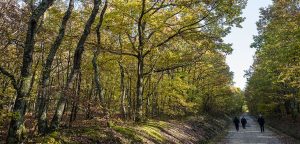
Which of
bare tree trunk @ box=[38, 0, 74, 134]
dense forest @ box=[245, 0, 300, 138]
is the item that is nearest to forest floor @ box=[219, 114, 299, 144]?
dense forest @ box=[245, 0, 300, 138]

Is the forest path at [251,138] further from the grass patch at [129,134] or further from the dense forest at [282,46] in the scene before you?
the grass patch at [129,134]

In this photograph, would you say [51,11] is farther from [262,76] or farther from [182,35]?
[262,76]

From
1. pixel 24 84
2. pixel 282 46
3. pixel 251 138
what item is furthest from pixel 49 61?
pixel 251 138

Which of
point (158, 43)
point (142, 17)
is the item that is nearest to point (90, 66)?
point (158, 43)

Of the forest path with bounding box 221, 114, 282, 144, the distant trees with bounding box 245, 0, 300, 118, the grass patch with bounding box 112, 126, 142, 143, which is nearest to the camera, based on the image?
the grass patch with bounding box 112, 126, 142, 143

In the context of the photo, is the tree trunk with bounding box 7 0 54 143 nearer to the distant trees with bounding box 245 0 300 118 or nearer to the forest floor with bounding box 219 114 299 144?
the distant trees with bounding box 245 0 300 118

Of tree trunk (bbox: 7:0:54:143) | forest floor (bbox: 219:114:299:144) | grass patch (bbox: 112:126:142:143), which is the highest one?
tree trunk (bbox: 7:0:54:143)

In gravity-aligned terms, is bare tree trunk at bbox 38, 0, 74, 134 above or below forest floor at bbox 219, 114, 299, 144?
above

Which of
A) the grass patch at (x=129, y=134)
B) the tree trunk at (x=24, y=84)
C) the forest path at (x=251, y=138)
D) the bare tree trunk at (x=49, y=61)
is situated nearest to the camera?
the tree trunk at (x=24, y=84)

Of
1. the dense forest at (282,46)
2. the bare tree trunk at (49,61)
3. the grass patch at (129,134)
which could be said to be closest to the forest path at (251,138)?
the dense forest at (282,46)

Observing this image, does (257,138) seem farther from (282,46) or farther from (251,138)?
(282,46)

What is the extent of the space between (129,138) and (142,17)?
7919 mm

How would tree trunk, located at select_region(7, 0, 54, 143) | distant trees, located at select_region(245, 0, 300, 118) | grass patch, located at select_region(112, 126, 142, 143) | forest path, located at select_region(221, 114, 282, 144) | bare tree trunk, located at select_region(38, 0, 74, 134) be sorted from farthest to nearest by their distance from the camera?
forest path, located at select_region(221, 114, 282, 144) < distant trees, located at select_region(245, 0, 300, 118) < grass patch, located at select_region(112, 126, 142, 143) < bare tree trunk, located at select_region(38, 0, 74, 134) < tree trunk, located at select_region(7, 0, 54, 143)

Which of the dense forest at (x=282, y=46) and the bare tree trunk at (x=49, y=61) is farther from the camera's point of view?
the dense forest at (x=282, y=46)
